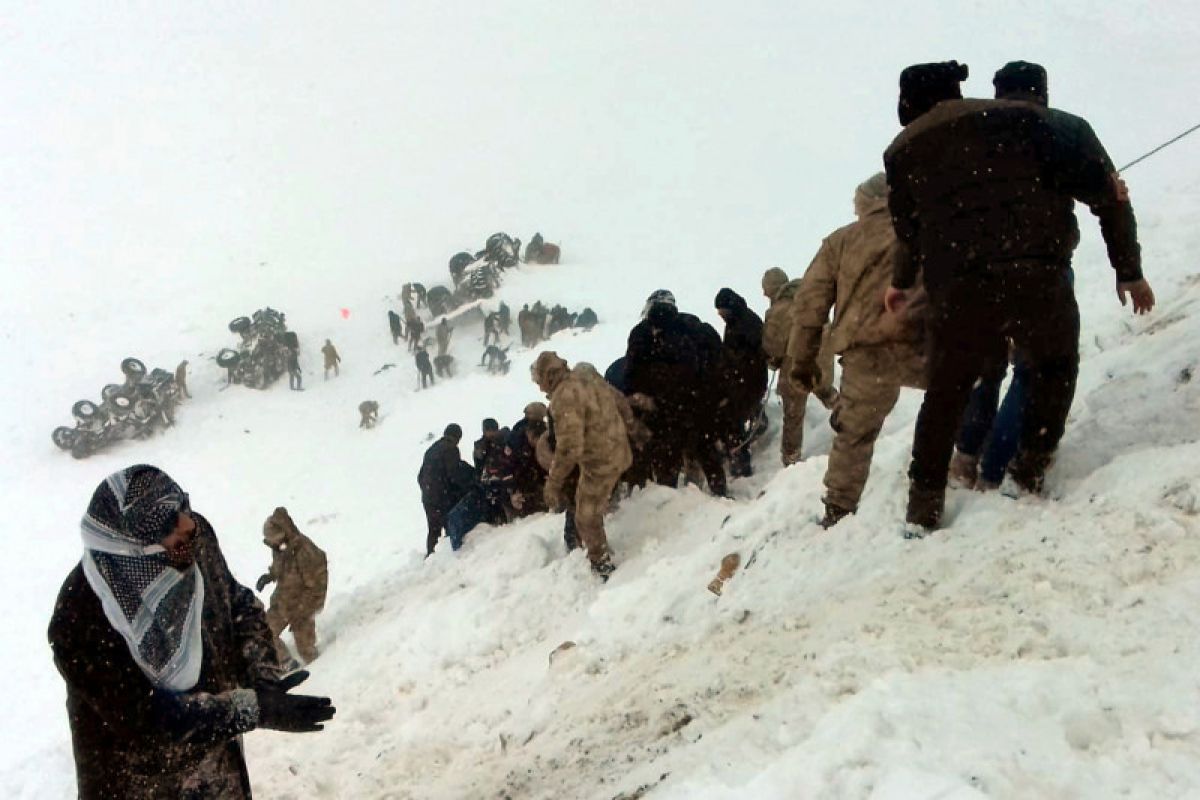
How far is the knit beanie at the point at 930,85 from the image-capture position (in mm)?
2906

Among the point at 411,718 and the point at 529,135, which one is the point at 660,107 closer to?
the point at 529,135

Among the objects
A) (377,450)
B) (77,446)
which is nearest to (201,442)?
(77,446)

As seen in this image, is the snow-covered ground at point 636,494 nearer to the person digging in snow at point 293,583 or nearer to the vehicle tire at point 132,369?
the person digging in snow at point 293,583

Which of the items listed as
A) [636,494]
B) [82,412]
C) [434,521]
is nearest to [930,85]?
[636,494]

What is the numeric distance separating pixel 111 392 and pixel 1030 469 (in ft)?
70.7

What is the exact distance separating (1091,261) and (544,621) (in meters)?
7.30

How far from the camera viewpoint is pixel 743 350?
652 cm

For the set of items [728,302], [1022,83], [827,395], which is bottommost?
[827,395]

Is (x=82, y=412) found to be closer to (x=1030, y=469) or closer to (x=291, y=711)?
(x=291, y=711)

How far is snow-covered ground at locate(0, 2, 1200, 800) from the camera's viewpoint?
2.21 meters

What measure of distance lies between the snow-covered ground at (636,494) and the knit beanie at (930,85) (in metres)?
1.51

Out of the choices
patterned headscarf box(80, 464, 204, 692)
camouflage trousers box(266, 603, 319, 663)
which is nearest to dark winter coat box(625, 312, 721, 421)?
A: camouflage trousers box(266, 603, 319, 663)

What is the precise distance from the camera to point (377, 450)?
16.4 meters

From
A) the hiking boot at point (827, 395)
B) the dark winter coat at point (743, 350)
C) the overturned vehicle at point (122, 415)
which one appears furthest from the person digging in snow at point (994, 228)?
the overturned vehicle at point (122, 415)
